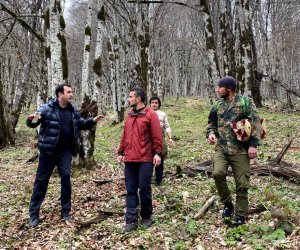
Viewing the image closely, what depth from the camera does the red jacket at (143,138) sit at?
20.3 ft

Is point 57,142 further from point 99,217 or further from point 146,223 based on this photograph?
point 146,223

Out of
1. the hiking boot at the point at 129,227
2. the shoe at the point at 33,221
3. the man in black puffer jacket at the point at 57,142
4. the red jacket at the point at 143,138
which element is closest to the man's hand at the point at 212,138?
the red jacket at the point at 143,138

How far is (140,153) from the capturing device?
6.16 meters

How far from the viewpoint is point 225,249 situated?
5332 millimetres

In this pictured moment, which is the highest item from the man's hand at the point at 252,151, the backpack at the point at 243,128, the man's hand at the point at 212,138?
the backpack at the point at 243,128

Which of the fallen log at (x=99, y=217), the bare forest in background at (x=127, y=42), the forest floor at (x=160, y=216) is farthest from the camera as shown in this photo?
the bare forest in background at (x=127, y=42)

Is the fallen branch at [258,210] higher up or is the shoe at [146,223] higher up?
the fallen branch at [258,210]

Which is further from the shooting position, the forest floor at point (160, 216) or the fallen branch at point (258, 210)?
the fallen branch at point (258, 210)

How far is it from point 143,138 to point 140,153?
244mm

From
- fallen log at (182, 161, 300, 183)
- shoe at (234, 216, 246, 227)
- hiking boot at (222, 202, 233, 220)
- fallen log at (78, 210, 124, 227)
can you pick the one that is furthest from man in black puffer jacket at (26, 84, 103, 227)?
fallen log at (182, 161, 300, 183)

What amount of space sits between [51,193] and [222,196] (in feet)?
13.9

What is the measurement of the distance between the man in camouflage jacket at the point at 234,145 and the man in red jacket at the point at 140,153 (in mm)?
927

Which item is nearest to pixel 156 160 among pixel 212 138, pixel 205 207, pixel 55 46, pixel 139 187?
pixel 139 187

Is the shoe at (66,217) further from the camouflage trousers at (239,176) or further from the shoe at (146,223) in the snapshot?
the camouflage trousers at (239,176)
